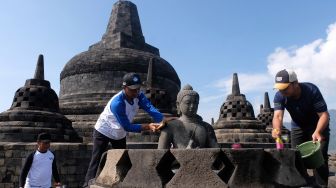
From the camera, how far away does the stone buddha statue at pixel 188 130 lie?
3.58 meters

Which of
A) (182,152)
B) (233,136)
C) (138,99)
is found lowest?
(233,136)

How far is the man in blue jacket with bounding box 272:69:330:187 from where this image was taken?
339 centimetres

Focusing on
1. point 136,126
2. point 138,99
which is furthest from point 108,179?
point 138,99

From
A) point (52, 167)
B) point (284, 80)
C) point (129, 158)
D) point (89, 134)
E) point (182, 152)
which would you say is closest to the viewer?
point (182, 152)

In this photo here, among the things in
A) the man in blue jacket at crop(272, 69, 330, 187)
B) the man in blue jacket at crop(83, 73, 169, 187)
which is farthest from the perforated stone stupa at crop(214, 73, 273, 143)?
the man in blue jacket at crop(83, 73, 169, 187)

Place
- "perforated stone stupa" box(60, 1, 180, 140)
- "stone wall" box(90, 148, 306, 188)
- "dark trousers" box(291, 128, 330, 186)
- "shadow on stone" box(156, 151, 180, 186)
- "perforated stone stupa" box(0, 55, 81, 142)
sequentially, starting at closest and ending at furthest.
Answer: "stone wall" box(90, 148, 306, 188) < "shadow on stone" box(156, 151, 180, 186) < "dark trousers" box(291, 128, 330, 186) < "perforated stone stupa" box(0, 55, 81, 142) < "perforated stone stupa" box(60, 1, 180, 140)

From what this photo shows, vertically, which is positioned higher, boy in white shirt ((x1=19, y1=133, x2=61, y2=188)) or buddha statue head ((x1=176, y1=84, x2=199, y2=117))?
buddha statue head ((x1=176, y1=84, x2=199, y2=117))

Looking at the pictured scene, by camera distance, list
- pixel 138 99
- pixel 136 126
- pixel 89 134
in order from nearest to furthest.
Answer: pixel 136 126
pixel 138 99
pixel 89 134

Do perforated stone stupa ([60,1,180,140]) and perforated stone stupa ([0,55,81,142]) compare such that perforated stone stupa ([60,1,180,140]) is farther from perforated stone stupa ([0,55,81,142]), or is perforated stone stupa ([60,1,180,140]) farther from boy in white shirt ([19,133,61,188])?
boy in white shirt ([19,133,61,188])

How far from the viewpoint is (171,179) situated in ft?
9.27

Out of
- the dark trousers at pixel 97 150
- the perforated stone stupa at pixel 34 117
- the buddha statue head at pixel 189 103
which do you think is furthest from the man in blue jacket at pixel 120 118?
the perforated stone stupa at pixel 34 117

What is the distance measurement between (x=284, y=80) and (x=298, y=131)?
785 mm

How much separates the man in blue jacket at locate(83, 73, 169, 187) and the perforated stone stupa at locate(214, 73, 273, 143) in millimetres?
14884

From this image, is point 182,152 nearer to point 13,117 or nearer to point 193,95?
point 193,95
